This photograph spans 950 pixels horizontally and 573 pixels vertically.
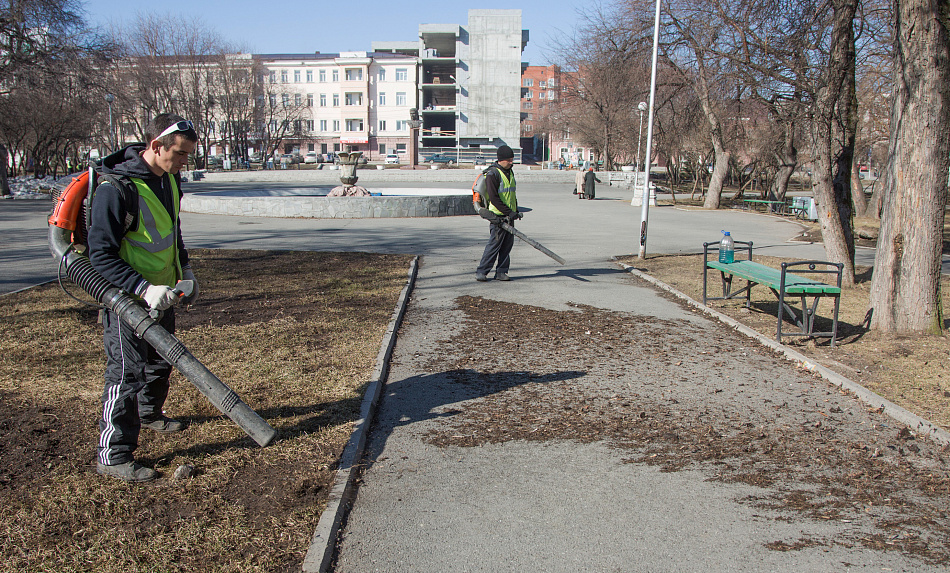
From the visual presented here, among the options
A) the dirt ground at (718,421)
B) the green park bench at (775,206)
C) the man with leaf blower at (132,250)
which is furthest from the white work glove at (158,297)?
the green park bench at (775,206)

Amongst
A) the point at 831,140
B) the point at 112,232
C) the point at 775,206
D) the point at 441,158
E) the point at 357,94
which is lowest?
the point at 775,206

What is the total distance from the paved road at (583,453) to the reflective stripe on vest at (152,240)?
1.62 m

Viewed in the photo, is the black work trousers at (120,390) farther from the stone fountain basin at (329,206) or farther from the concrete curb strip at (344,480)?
the stone fountain basin at (329,206)

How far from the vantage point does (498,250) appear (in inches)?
388

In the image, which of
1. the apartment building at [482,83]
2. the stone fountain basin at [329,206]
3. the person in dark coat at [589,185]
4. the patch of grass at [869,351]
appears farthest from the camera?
the apartment building at [482,83]

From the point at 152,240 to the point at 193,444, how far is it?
128 centimetres

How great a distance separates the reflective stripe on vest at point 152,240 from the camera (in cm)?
352

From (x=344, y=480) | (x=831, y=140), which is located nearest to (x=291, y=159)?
(x=831, y=140)

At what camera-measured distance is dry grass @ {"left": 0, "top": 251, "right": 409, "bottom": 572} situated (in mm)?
2967

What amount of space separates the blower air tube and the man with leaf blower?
0.25 feet

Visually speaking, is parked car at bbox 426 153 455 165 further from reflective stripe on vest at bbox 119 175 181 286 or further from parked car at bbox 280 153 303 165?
reflective stripe on vest at bbox 119 175 181 286

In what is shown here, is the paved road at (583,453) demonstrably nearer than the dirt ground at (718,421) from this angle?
Yes

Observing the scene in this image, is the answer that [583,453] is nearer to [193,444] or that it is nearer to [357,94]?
[193,444]

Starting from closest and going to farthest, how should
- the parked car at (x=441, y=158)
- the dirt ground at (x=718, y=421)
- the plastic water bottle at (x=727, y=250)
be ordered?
the dirt ground at (x=718, y=421) < the plastic water bottle at (x=727, y=250) < the parked car at (x=441, y=158)
